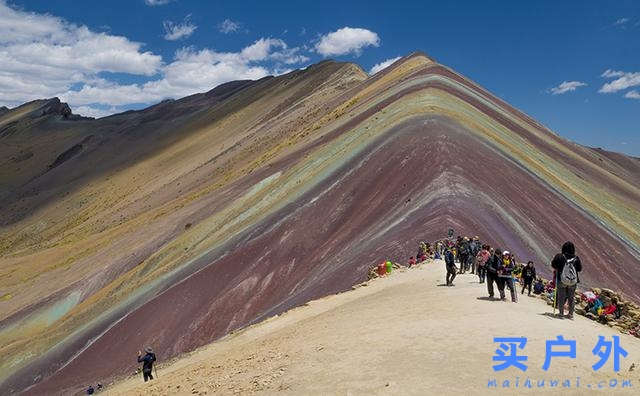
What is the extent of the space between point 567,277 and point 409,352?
4.78m

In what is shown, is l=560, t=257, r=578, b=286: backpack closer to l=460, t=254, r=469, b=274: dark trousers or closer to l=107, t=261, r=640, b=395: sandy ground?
l=107, t=261, r=640, b=395: sandy ground

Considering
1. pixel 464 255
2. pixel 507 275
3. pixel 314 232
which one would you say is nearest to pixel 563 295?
pixel 507 275

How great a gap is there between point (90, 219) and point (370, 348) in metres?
107

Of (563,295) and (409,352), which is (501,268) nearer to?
(563,295)

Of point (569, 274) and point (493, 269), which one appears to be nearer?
point (569, 274)

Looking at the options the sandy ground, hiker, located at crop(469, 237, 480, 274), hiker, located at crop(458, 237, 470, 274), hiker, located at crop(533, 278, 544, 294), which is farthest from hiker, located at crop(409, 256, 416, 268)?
hiker, located at crop(533, 278, 544, 294)

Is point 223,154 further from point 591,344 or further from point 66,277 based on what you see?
point 591,344

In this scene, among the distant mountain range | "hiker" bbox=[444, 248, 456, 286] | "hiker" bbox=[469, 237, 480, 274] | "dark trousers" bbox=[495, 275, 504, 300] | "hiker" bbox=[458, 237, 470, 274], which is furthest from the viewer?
the distant mountain range

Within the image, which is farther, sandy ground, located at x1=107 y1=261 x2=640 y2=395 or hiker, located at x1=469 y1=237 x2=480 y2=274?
hiker, located at x1=469 y1=237 x2=480 y2=274

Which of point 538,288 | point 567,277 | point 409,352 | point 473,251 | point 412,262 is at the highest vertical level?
point 473,251

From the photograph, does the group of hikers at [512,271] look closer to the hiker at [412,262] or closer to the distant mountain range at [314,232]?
the hiker at [412,262]

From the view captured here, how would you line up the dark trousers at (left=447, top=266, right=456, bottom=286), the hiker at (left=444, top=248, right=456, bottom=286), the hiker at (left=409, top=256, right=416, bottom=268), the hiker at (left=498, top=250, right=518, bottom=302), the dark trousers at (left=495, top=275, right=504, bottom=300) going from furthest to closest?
the hiker at (left=409, top=256, right=416, bottom=268), the dark trousers at (left=447, top=266, right=456, bottom=286), the hiker at (left=444, top=248, right=456, bottom=286), the dark trousers at (left=495, top=275, right=504, bottom=300), the hiker at (left=498, top=250, right=518, bottom=302)

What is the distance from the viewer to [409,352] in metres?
12.3

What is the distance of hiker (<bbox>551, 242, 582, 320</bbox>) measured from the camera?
1405cm
